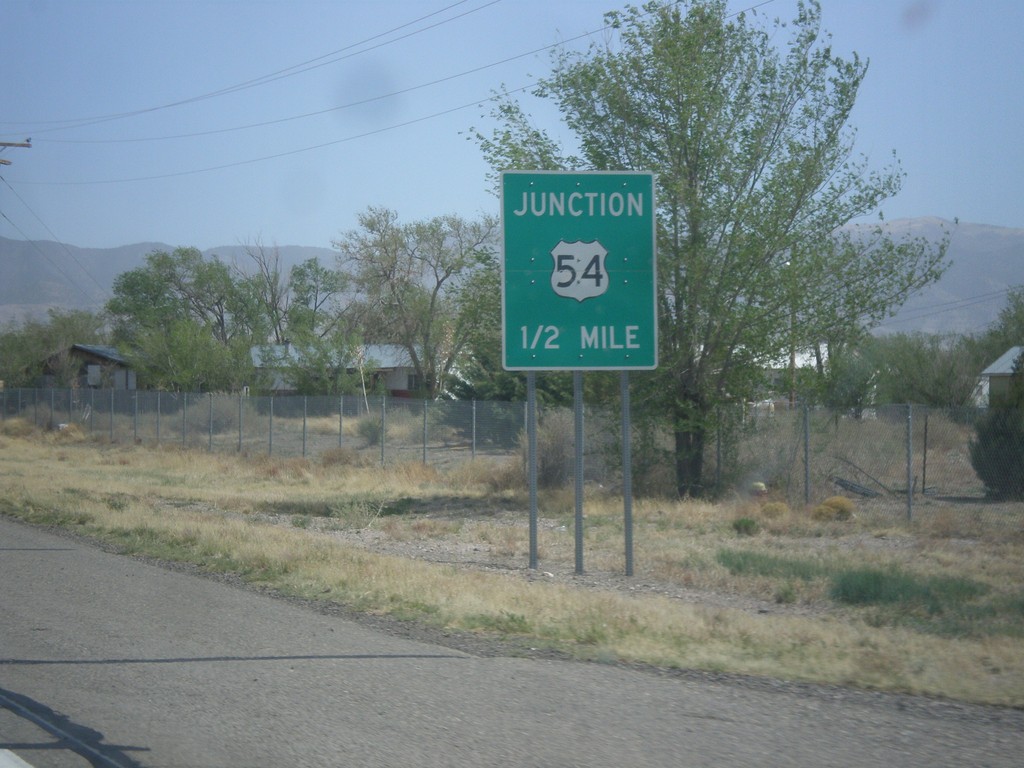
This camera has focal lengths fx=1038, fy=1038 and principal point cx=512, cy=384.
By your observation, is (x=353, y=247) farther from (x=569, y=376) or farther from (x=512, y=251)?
(x=512, y=251)

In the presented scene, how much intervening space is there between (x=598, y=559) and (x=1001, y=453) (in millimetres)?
12135

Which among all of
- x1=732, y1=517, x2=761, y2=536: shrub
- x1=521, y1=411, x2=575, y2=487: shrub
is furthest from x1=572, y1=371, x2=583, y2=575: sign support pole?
x1=521, y1=411, x2=575, y2=487: shrub

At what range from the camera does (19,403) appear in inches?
2058

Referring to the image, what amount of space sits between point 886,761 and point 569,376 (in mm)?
18093

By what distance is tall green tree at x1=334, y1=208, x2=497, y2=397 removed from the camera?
5588 centimetres

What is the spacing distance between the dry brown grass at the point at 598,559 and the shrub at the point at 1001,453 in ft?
10.3

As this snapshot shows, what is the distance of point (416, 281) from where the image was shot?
5747 cm

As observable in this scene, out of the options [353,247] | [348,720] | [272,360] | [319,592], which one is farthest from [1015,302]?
[348,720]

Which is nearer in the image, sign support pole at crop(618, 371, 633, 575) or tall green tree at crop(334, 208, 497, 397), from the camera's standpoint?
sign support pole at crop(618, 371, 633, 575)

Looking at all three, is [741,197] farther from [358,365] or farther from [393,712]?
[358,365]

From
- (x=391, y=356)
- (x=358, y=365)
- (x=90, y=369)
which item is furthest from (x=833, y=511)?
(x=90, y=369)

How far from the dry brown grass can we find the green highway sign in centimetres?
284

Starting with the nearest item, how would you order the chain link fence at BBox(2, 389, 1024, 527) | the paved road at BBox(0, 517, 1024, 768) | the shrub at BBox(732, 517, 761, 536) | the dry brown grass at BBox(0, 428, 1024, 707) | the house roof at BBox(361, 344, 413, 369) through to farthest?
1. the paved road at BBox(0, 517, 1024, 768)
2. the dry brown grass at BBox(0, 428, 1024, 707)
3. the shrub at BBox(732, 517, 761, 536)
4. the chain link fence at BBox(2, 389, 1024, 527)
5. the house roof at BBox(361, 344, 413, 369)

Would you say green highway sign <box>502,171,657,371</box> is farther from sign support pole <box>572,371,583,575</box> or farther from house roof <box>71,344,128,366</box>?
house roof <box>71,344,128,366</box>
